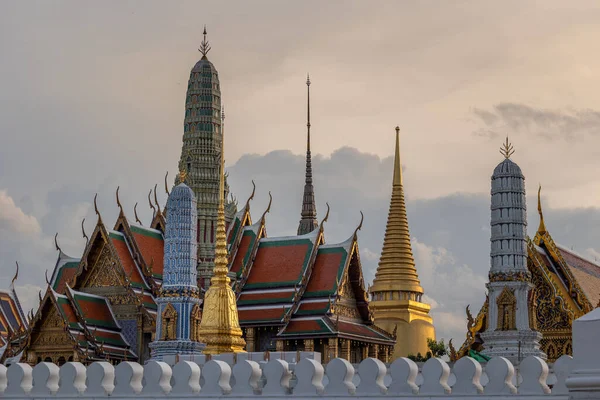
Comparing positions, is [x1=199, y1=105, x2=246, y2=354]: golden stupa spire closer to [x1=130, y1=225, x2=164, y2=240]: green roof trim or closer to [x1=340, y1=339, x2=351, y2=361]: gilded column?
[x1=340, y1=339, x2=351, y2=361]: gilded column

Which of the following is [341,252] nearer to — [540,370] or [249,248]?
[249,248]

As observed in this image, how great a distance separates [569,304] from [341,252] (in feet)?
28.7

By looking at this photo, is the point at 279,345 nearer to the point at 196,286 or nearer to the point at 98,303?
the point at 196,286

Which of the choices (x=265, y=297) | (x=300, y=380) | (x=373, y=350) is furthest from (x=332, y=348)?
(x=300, y=380)

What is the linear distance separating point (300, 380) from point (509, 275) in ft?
53.1

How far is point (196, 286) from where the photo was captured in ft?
115

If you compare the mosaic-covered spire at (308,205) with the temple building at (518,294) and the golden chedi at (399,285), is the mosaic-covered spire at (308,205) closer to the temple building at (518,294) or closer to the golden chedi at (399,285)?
the golden chedi at (399,285)

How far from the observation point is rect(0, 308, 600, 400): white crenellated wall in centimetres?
1280

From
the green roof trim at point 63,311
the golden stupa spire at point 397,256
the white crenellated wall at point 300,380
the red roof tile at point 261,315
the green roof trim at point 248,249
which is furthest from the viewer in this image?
the golden stupa spire at point 397,256

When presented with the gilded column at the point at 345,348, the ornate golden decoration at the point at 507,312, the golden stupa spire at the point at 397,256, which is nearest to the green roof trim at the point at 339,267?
the gilded column at the point at 345,348

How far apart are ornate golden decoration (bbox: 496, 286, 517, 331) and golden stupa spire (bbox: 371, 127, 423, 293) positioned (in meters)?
19.0

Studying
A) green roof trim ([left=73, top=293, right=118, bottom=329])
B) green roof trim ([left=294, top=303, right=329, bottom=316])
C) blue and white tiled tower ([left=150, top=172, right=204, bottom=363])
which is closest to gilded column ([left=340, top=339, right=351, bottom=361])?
green roof trim ([left=294, top=303, right=329, bottom=316])

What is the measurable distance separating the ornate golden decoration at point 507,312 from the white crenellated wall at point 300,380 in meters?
14.5

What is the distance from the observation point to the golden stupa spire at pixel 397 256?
48219 millimetres
